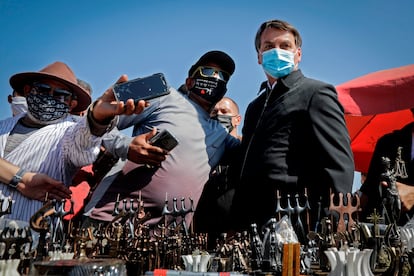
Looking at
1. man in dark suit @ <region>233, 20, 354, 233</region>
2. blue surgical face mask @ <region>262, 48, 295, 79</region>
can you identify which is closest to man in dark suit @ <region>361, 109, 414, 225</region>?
man in dark suit @ <region>233, 20, 354, 233</region>

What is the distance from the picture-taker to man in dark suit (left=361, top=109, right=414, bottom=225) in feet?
7.52

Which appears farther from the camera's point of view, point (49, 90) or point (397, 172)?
point (49, 90)

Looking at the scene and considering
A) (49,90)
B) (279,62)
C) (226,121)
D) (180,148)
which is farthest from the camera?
(226,121)

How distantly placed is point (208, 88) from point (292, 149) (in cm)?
76

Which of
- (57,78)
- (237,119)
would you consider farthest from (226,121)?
(57,78)

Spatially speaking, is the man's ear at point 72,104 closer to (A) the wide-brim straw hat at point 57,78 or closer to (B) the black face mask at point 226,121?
(A) the wide-brim straw hat at point 57,78

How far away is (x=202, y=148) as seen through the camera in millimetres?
2605

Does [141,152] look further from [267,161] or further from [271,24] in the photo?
[271,24]

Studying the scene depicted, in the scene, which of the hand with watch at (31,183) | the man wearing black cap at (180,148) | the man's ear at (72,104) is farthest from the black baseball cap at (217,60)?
the hand with watch at (31,183)

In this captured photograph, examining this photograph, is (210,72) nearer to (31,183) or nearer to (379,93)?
(31,183)

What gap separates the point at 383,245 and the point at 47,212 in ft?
3.93

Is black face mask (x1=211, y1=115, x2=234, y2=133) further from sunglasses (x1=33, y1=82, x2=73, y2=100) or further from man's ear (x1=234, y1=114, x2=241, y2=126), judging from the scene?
sunglasses (x1=33, y1=82, x2=73, y2=100)

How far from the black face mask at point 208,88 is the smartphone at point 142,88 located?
72cm

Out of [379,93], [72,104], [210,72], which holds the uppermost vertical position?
[379,93]
